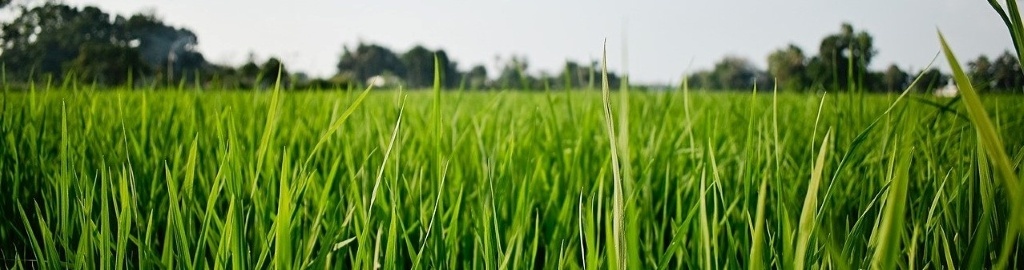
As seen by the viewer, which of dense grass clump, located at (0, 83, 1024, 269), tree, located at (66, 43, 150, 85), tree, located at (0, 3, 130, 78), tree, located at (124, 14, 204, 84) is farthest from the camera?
tree, located at (124, 14, 204, 84)

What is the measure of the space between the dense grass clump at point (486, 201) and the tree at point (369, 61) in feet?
172

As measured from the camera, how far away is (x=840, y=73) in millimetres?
4539

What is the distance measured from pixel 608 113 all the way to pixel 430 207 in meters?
0.40

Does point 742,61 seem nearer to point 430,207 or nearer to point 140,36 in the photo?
point 140,36

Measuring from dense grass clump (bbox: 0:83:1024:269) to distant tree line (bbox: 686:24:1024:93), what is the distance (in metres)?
0.07

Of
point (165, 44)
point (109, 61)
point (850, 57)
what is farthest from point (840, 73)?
point (165, 44)

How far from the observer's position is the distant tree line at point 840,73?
0.69 metres

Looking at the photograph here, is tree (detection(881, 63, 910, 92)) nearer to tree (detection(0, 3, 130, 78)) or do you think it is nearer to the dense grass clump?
the dense grass clump

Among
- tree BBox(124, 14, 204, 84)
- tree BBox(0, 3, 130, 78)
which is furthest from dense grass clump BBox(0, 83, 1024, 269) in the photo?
tree BBox(124, 14, 204, 84)

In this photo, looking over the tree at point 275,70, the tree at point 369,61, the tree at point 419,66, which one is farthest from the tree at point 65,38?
the tree at point 275,70

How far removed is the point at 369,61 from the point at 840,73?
52.6 metres

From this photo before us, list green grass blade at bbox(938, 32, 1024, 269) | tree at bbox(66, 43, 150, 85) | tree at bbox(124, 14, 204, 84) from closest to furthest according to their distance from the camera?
green grass blade at bbox(938, 32, 1024, 269), tree at bbox(66, 43, 150, 85), tree at bbox(124, 14, 204, 84)

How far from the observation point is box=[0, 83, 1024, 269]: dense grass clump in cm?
30

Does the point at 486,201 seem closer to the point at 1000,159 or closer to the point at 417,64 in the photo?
the point at 1000,159
